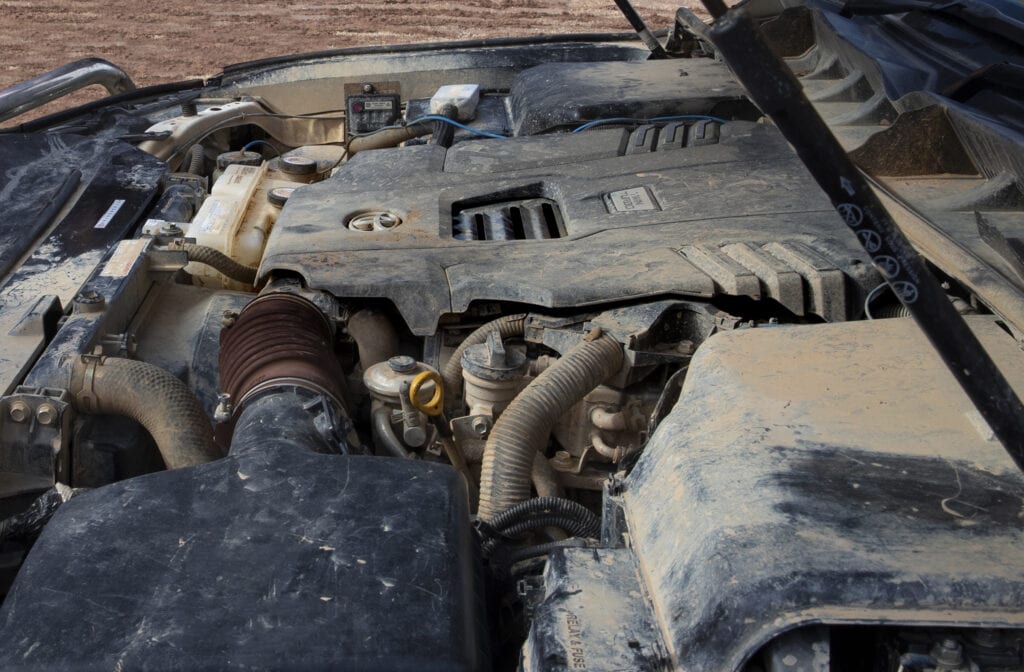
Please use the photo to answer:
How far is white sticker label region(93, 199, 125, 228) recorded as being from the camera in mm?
2574

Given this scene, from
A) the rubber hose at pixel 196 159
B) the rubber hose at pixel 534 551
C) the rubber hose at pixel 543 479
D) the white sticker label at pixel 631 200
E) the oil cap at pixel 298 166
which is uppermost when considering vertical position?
the white sticker label at pixel 631 200

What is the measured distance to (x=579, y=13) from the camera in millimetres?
10273

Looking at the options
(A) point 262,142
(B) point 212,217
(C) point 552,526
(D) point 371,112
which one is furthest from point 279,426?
(A) point 262,142

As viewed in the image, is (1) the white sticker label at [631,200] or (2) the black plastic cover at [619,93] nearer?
(1) the white sticker label at [631,200]

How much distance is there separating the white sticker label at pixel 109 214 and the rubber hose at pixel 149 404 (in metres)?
0.70

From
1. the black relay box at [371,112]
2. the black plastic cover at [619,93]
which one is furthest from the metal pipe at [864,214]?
the black relay box at [371,112]

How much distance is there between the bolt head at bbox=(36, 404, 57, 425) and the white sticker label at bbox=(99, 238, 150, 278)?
458 mm

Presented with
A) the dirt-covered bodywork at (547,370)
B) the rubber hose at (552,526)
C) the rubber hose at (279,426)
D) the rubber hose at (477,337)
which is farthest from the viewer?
the rubber hose at (477,337)

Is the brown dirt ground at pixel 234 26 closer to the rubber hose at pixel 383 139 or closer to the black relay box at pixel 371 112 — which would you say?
the black relay box at pixel 371 112

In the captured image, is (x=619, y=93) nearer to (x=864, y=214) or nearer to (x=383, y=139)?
(x=383, y=139)

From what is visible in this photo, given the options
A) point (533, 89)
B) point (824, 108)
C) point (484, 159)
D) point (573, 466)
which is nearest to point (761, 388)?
point (573, 466)

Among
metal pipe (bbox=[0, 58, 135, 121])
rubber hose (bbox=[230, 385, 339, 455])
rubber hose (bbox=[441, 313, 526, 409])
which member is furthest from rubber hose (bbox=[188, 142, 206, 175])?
rubber hose (bbox=[230, 385, 339, 455])

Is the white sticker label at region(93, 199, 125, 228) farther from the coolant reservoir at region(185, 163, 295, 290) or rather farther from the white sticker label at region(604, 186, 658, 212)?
the white sticker label at region(604, 186, 658, 212)

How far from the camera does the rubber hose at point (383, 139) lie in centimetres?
341
